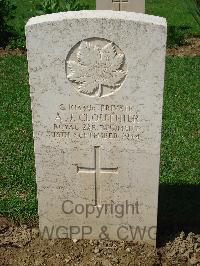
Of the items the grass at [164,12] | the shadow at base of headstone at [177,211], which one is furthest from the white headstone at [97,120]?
the grass at [164,12]

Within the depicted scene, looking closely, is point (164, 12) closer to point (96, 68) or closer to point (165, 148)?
point (165, 148)

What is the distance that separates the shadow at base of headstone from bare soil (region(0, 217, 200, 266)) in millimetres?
183

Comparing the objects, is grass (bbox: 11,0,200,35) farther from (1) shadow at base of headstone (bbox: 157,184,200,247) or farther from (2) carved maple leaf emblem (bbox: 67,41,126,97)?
(2) carved maple leaf emblem (bbox: 67,41,126,97)

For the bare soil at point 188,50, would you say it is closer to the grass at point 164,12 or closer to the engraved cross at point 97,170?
the grass at point 164,12

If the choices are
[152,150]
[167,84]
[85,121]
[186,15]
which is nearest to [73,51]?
[85,121]

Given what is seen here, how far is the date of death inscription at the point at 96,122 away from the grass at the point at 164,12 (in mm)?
7920

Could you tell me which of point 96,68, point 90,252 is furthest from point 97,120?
point 90,252

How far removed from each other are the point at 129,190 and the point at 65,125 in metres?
0.70

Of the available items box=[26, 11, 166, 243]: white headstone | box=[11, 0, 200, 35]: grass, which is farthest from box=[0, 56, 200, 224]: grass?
box=[11, 0, 200, 35]: grass

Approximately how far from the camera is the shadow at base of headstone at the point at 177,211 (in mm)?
4098

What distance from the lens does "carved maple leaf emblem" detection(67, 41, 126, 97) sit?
3162 mm

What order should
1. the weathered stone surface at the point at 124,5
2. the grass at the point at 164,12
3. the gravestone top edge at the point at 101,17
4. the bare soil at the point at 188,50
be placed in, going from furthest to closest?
the grass at the point at 164,12, the bare soil at the point at 188,50, the weathered stone surface at the point at 124,5, the gravestone top edge at the point at 101,17

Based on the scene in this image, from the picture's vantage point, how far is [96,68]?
3.24m

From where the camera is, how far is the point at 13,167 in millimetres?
5172
